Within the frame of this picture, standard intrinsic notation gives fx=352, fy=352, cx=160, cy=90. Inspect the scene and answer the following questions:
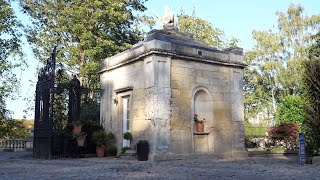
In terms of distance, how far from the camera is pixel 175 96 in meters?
11.8

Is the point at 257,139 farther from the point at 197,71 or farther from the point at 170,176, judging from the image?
the point at 170,176

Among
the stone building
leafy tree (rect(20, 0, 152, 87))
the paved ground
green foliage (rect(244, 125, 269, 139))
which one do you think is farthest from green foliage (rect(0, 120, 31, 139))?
the paved ground

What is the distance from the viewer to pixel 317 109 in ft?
31.8

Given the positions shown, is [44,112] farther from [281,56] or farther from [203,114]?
[281,56]

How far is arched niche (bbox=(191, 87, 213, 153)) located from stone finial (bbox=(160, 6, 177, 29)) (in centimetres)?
288

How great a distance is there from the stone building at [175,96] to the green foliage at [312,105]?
141 inches

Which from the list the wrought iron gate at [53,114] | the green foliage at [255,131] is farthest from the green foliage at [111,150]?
the green foliage at [255,131]

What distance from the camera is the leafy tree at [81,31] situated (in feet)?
69.1

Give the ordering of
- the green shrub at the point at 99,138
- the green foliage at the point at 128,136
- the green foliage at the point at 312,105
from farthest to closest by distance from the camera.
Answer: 1. the green shrub at the point at 99,138
2. the green foliage at the point at 128,136
3. the green foliage at the point at 312,105

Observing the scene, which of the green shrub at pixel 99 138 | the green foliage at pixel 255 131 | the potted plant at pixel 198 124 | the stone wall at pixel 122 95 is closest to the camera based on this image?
the stone wall at pixel 122 95

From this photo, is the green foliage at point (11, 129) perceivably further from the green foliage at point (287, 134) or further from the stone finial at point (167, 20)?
the green foliage at point (287, 134)

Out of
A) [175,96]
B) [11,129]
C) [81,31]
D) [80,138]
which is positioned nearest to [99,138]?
[80,138]

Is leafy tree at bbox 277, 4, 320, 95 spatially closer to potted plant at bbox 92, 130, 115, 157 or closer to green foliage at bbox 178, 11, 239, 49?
green foliage at bbox 178, 11, 239, 49

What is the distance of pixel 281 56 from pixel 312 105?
23.3 metres
